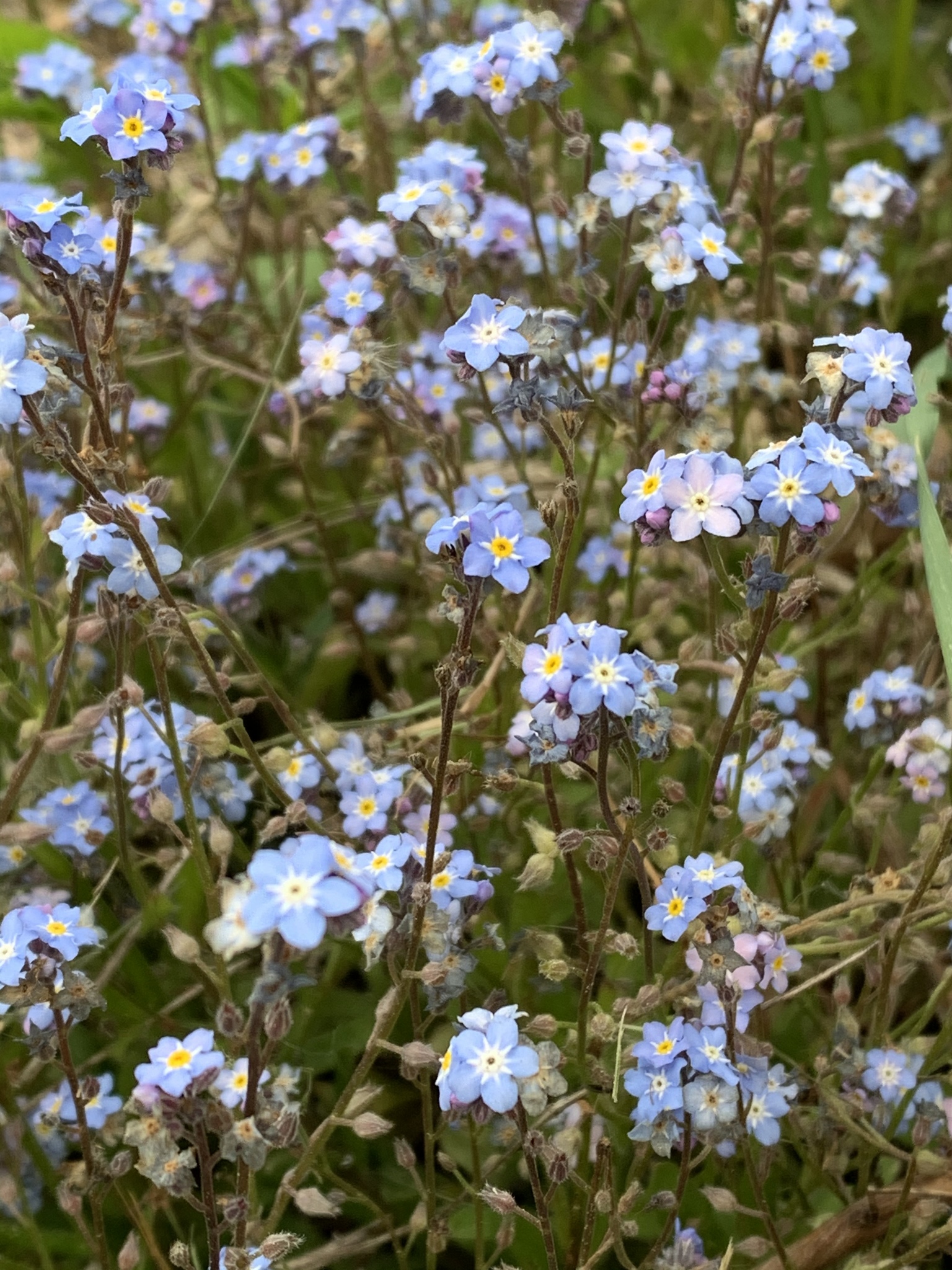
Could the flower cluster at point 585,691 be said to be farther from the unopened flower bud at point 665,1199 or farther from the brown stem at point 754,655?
the unopened flower bud at point 665,1199

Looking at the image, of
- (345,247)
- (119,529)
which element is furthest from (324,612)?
(119,529)

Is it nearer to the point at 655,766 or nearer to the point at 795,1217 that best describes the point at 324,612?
the point at 655,766

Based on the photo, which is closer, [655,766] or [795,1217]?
[795,1217]

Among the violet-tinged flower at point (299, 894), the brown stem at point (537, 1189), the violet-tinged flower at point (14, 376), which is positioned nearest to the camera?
the violet-tinged flower at point (299, 894)

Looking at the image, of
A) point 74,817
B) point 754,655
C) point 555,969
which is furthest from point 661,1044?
point 74,817

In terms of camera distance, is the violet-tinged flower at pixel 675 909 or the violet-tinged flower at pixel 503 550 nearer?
the violet-tinged flower at pixel 503 550

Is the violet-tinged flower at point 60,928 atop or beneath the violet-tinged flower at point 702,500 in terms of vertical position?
beneath

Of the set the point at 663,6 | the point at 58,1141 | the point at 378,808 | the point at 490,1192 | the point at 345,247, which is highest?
the point at 663,6

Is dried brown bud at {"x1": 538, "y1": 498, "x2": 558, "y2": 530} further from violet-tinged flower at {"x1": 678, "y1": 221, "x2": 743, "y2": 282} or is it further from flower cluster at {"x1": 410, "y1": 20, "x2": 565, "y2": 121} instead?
flower cluster at {"x1": 410, "y1": 20, "x2": 565, "y2": 121}

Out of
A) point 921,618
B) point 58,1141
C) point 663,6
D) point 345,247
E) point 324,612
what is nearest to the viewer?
point 58,1141

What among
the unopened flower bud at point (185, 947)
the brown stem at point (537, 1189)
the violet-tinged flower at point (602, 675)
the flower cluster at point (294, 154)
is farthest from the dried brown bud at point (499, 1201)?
the flower cluster at point (294, 154)
